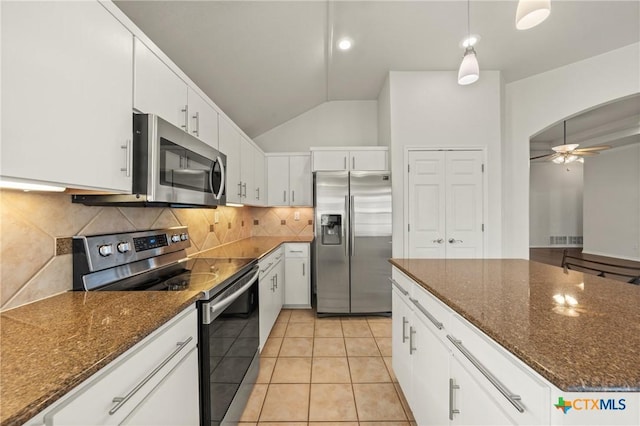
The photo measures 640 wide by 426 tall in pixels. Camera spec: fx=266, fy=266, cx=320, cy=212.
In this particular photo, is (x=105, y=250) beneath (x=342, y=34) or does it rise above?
beneath

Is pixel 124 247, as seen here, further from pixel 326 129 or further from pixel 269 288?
pixel 326 129

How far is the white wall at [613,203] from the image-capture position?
6.14 m

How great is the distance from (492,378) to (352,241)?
2359 mm

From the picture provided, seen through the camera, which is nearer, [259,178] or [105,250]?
[105,250]

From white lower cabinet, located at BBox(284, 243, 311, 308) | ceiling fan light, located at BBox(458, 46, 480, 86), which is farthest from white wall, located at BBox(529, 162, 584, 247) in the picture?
ceiling fan light, located at BBox(458, 46, 480, 86)

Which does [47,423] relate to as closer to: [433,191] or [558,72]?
[433,191]

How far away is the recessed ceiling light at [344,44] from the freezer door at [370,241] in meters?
1.34

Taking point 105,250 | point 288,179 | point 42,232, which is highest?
point 288,179

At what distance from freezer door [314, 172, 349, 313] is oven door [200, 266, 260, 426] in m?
1.30

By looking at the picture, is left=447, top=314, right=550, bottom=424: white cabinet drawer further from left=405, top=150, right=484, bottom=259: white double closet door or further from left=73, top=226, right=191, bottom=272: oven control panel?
left=405, top=150, right=484, bottom=259: white double closet door

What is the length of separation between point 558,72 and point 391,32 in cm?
220

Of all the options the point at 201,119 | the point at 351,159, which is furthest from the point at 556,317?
the point at 351,159

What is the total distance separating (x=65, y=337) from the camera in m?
0.76

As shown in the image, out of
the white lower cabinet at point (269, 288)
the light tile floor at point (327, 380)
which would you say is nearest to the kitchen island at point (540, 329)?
the light tile floor at point (327, 380)
